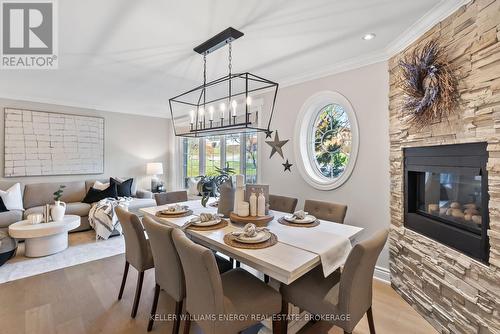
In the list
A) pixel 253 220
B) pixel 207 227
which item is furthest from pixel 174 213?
pixel 253 220

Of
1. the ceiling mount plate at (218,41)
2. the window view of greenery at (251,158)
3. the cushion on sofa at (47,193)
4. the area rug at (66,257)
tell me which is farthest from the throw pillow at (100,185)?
the ceiling mount plate at (218,41)

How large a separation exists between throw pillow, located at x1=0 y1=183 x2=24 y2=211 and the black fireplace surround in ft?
18.1

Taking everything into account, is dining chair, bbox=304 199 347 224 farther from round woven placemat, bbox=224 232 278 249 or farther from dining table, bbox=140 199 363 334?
round woven placemat, bbox=224 232 278 249

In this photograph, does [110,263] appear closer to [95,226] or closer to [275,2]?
[95,226]

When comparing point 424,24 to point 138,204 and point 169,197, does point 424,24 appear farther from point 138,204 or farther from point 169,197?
point 138,204

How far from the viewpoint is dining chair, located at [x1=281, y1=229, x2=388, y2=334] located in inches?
53.5

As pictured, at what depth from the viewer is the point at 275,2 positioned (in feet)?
5.67

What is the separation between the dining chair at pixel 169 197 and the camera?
3138 mm

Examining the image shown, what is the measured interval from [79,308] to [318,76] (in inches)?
142

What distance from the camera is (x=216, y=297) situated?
4.24 feet

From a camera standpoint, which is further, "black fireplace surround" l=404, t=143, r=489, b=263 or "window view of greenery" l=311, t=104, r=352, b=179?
"window view of greenery" l=311, t=104, r=352, b=179

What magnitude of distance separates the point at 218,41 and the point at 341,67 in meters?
1.55

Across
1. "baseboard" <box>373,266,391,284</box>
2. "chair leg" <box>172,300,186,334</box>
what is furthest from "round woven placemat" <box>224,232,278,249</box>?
"baseboard" <box>373,266,391,284</box>

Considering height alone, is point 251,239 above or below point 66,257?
above
